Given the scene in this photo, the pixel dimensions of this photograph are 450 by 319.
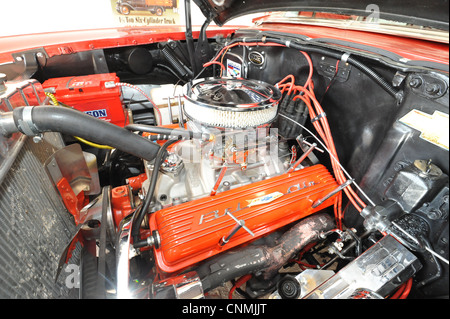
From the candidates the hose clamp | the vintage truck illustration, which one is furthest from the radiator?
the vintage truck illustration

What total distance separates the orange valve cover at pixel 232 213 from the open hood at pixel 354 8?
747 mm

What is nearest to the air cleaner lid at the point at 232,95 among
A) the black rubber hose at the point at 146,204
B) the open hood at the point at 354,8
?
the black rubber hose at the point at 146,204

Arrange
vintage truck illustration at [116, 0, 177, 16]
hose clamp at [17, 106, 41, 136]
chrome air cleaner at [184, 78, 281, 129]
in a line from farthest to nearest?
vintage truck illustration at [116, 0, 177, 16], chrome air cleaner at [184, 78, 281, 129], hose clamp at [17, 106, 41, 136]

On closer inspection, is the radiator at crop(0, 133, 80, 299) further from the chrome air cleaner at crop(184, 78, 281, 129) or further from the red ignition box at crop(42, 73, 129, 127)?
the chrome air cleaner at crop(184, 78, 281, 129)

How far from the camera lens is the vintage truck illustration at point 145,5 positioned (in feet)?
11.0

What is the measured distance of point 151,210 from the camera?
3.41 feet

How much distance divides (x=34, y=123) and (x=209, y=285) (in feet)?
2.66

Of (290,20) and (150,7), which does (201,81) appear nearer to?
(290,20)

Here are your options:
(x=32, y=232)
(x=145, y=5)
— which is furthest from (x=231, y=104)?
(x=145, y=5)

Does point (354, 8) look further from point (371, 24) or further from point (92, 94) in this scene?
point (92, 94)

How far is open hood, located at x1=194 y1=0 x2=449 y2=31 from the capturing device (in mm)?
813

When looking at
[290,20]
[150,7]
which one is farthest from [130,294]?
[150,7]

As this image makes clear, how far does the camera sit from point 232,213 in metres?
0.96

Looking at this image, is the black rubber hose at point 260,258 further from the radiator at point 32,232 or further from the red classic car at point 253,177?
the radiator at point 32,232
